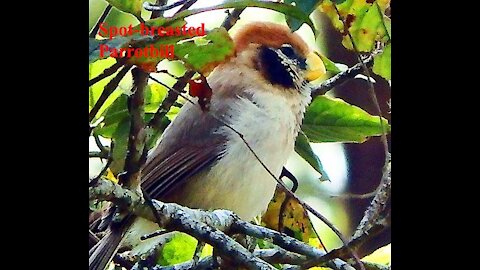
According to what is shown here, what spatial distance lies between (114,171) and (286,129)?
0.70ft

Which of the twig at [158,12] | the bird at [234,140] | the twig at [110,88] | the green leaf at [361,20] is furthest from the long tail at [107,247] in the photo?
the green leaf at [361,20]

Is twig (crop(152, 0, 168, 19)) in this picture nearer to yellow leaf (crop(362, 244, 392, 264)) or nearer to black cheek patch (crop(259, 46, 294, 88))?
black cheek patch (crop(259, 46, 294, 88))

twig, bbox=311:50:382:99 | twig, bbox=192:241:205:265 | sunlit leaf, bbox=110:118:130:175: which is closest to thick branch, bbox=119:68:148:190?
sunlit leaf, bbox=110:118:130:175

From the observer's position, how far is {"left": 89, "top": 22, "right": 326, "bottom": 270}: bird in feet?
3.19

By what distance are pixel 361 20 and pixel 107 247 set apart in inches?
16.2

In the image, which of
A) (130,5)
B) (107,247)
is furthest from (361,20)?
(107,247)

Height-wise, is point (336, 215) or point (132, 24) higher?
point (132, 24)

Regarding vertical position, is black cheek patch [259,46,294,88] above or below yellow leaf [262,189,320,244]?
above

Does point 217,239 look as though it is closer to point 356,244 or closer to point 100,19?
point 356,244

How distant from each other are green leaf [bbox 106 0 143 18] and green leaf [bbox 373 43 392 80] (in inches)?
11.4

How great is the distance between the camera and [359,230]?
0.98m

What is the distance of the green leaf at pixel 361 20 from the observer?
980 mm
